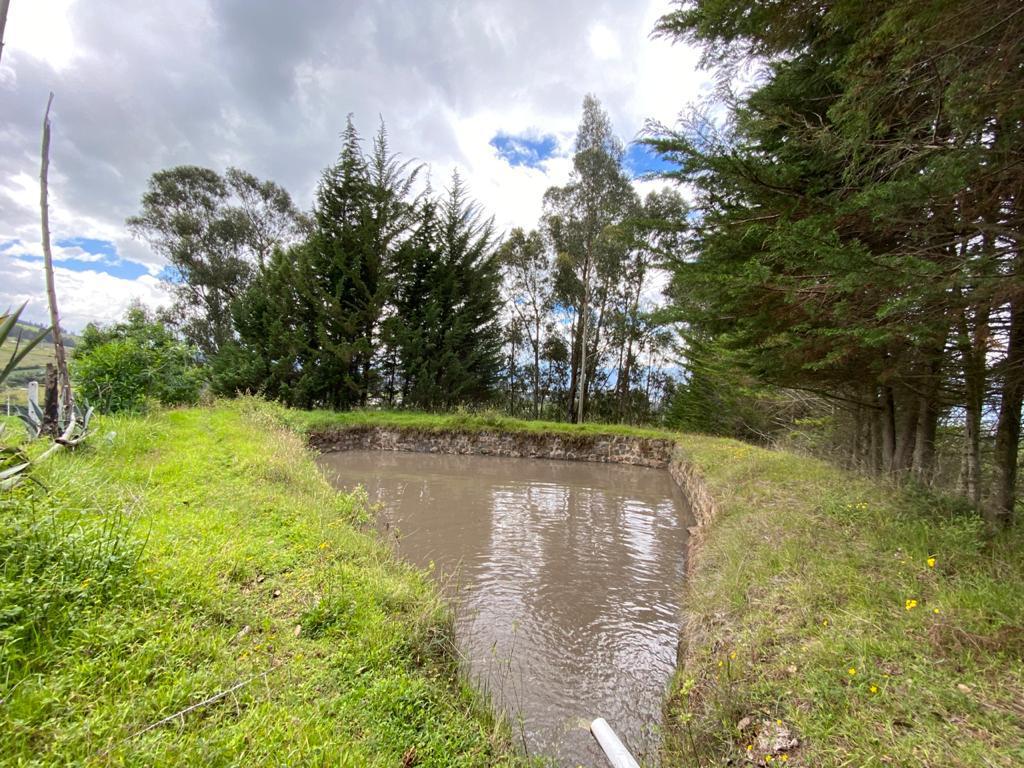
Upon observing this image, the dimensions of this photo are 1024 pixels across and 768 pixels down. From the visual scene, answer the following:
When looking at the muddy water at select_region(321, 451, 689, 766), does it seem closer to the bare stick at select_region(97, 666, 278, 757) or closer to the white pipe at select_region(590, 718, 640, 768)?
the white pipe at select_region(590, 718, 640, 768)

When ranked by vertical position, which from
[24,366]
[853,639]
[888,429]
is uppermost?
[24,366]

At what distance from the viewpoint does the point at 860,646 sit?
2.19 m

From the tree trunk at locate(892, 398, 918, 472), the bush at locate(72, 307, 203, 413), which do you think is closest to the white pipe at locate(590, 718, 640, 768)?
the tree trunk at locate(892, 398, 918, 472)

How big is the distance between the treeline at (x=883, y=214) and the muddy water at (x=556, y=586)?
270 centimetres

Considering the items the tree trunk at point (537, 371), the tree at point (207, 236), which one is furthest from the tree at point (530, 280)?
the tree at point (207, 236)

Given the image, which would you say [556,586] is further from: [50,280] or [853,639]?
[50,280]

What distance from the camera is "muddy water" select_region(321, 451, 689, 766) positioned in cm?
271

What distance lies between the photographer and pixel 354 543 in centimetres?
355

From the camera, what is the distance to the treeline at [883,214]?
7.19ft

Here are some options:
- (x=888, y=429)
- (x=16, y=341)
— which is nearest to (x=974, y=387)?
(x=888, y=429)

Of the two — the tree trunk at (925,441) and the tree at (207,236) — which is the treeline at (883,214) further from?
the tree at (207,236)

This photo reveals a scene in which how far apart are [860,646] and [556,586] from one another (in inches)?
105

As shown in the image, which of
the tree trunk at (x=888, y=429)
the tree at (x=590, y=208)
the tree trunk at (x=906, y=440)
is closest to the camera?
the tree trunk at (x=906, y=440)

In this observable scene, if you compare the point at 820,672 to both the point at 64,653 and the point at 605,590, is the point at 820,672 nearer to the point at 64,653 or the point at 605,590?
the point at 605,590
